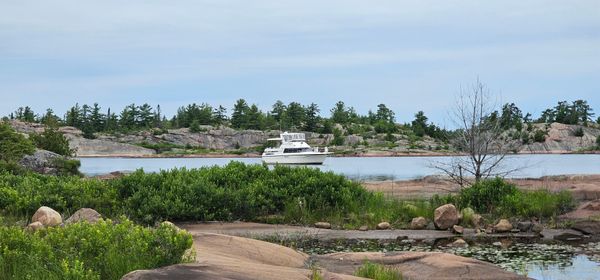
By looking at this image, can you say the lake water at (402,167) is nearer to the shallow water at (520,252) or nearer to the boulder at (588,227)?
the boulder at (588,227)

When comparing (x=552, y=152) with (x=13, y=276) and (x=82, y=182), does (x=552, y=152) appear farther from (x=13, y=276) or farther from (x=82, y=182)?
(x=13, y=276)

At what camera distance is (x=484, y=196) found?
24328 millimetres

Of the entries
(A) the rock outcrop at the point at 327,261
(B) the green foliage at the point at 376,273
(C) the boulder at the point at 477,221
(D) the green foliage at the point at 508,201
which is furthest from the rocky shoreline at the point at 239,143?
(B) the green foliage at the point at 376,273

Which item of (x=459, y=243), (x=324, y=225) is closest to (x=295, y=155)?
(x=324, y=225)

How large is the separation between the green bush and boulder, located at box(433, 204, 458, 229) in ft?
7.36

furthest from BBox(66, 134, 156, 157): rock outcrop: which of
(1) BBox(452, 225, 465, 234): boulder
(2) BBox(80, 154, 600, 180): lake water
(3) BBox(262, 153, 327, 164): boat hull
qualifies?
(1) BBox(452, 225, 465, 234): boulder

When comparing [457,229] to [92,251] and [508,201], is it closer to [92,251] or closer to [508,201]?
[508,201]

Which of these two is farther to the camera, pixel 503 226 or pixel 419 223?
pixel 419 223

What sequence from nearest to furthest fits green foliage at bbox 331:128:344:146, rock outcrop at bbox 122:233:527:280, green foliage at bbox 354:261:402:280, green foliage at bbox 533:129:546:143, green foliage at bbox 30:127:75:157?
rock outcrop at bbox 122:233:527:280 → green foliage at bbox 354:261:402:280 → green foliage at bbox 30:127:75:157 → green foliage at bbox 533:129:546:143 → green foliage at bbox 331:128:344:146

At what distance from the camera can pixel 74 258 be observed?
32.7 ft

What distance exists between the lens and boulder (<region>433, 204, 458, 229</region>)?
21.8m

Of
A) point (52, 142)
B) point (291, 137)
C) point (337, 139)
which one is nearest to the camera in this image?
point (52, 142)

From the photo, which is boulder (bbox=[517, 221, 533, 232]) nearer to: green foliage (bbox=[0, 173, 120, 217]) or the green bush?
the green bush

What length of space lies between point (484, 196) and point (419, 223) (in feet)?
11.3
